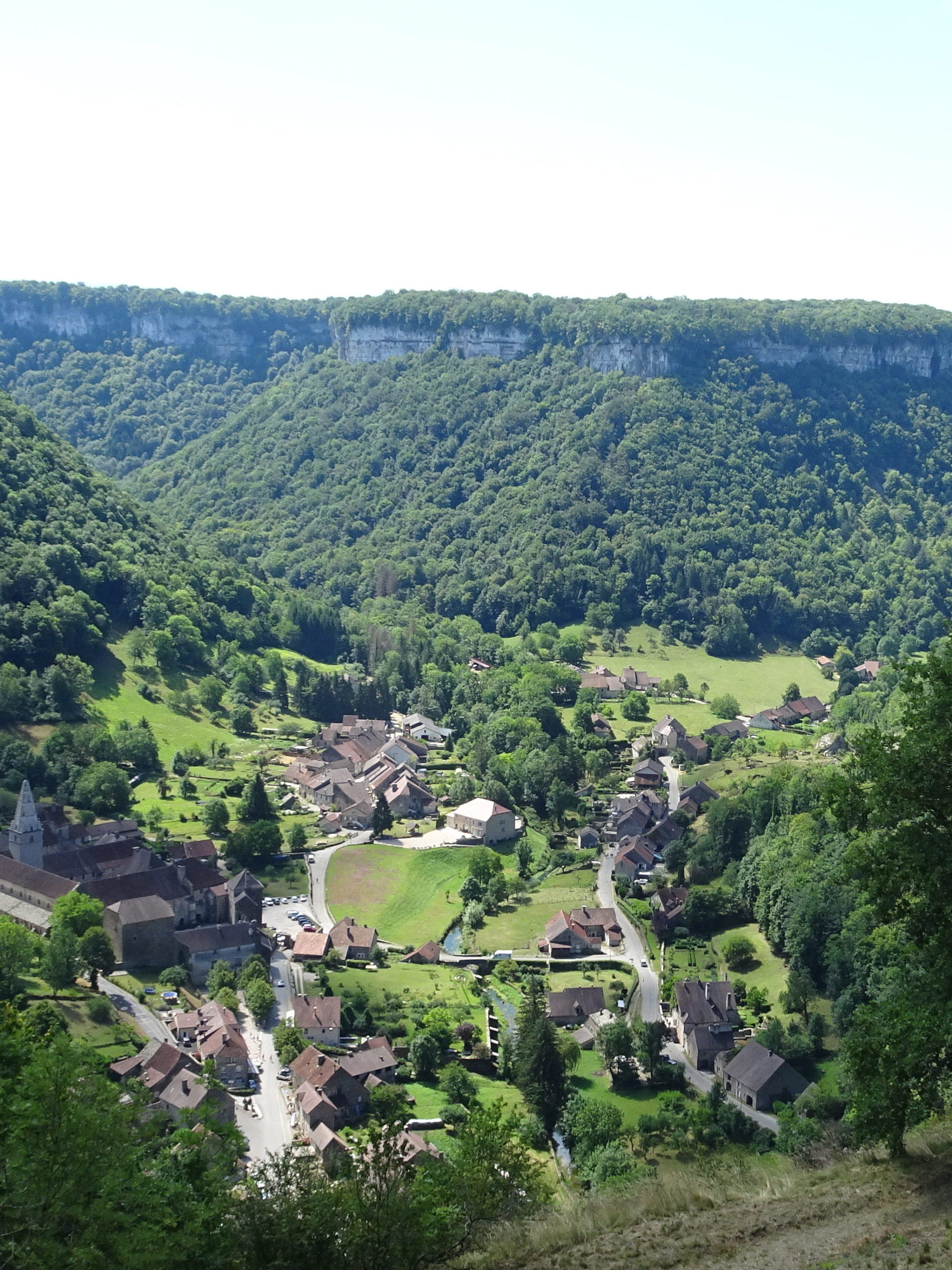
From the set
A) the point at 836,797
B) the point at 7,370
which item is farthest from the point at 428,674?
the point at 7,370

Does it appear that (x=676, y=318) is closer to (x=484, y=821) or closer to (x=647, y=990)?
(x=484, y=821)

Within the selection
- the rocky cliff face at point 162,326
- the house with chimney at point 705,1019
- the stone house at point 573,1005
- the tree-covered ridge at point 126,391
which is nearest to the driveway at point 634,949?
the house with chimney at point 705,1019

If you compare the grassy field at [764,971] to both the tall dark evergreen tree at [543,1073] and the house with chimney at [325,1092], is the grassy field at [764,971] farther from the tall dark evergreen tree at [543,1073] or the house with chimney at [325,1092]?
the house with chimney at [325,1092]

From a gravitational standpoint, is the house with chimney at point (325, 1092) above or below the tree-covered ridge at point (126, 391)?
below

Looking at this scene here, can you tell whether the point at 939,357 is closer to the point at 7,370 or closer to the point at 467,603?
the point at 467,603

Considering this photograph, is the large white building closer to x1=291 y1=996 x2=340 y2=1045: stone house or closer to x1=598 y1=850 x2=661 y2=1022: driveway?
x1=598 y1=850 x2=661 y2=1022: driveway

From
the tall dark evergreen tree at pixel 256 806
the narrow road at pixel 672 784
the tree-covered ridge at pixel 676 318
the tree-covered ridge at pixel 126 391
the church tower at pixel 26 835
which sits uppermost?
the tree-covered ridge at pixel 676 318

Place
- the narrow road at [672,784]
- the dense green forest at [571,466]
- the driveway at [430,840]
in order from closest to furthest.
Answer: the driveway at [430,840] → the narrow road at [672,784] → the dense green forest at [571,466]

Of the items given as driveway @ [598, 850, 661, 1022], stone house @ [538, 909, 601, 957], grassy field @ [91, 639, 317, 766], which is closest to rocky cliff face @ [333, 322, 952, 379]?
grassy field @ [91, 639, 317, 766]
